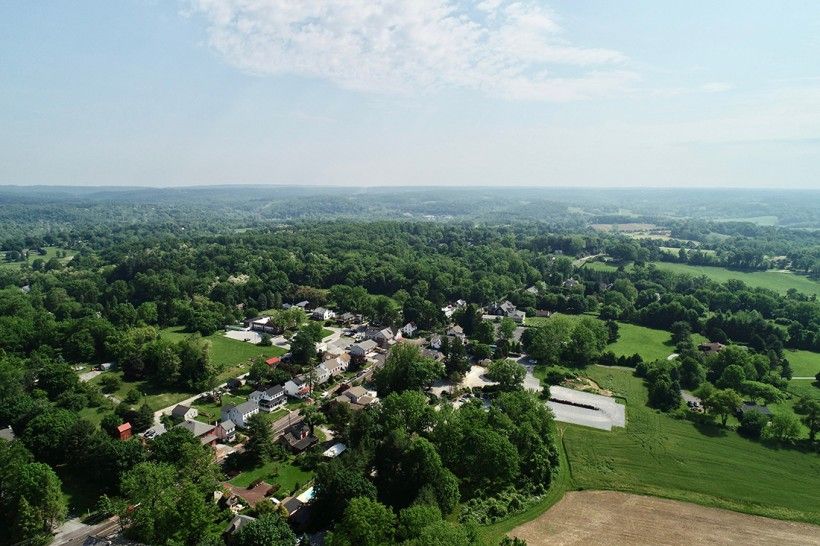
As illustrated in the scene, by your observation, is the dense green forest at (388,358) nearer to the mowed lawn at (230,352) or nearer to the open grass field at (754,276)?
the mowed lawn at (230,352)

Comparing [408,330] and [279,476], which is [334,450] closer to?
[279,476]

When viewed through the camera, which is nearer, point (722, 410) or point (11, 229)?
point (722, 410)

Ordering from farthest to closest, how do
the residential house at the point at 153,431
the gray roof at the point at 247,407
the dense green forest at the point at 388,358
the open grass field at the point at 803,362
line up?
the open grass field at the point at 803,362, the gray roof at the point at 247,407, the residential house at the point at 153,431, the dense green forest at the point at 388,358

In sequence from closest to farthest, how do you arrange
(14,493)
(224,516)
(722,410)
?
(14,493) → (224,516) → (722,410)

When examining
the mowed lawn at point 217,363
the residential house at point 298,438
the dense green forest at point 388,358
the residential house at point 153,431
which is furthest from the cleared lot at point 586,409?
the mowed lawn at point 217,363

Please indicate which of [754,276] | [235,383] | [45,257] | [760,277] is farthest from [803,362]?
[45,257]

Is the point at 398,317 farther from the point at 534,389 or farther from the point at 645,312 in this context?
the point at 645,312

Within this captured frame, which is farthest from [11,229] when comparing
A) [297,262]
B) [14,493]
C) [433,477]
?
[433,477]
